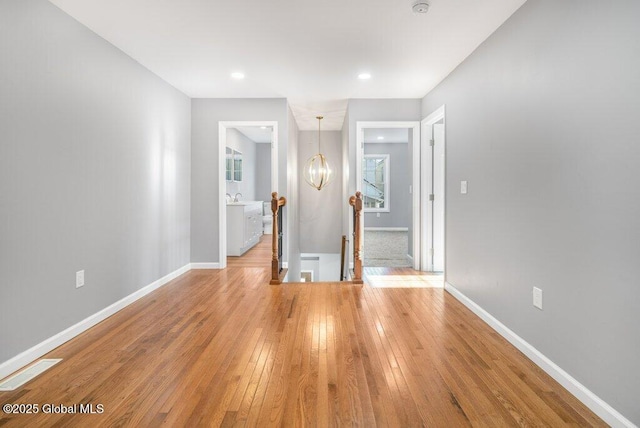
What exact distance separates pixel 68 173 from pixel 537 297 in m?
3.55

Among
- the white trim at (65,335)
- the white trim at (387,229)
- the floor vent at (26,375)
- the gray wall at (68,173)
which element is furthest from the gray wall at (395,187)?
the floor vent at (26,375)

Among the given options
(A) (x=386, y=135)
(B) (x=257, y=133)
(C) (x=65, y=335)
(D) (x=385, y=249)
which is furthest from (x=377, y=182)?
(C) (x=65, y=335)

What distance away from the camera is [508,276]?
2.65 metres

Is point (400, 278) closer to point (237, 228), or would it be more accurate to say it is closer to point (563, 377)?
point (563, 377)

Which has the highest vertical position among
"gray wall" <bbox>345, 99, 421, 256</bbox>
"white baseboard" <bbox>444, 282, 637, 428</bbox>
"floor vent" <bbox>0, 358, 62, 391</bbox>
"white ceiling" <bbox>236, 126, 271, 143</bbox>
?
"white ceiling" <bbox>236, 126, 271, 143</bbox>

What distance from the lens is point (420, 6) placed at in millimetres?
2480

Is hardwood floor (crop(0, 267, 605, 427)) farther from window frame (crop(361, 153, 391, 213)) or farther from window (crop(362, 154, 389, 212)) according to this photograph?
window (crop(362, 154, 389, 212))

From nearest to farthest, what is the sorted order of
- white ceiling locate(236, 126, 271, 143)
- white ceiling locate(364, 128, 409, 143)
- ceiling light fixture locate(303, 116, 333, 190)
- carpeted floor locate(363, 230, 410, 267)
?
carpeted floor locate(363, 230, 410, 267) < ceiling light fixture locate(303, 116, 333, 190) < white ceiling locate(236, 126, 271, 143) < white ceiling locate(364, 128, 409, 143)

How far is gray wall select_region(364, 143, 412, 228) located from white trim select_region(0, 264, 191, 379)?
7.45 meters

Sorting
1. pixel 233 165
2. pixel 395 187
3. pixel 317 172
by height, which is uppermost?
pixel 233 165

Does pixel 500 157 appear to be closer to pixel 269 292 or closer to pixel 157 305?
pixel 269 292

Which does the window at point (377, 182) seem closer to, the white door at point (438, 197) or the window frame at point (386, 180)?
the window frame at point (386, 180)

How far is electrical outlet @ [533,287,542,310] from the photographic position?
224 cm

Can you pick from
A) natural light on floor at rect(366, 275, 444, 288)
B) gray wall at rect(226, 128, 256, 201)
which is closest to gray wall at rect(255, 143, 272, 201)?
gray wall at rect(226, 128, 256, 201)
